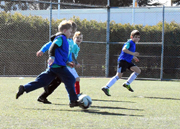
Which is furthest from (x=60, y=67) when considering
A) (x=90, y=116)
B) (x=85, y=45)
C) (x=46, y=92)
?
(x=85, y=45)

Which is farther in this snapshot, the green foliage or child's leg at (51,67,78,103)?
the green foliage

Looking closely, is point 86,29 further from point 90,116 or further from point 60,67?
point 90,116

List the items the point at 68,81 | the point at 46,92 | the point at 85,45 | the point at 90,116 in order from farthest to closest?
the point at 85,45
the point at 46,92
the point at 68,81
the point at 90,116

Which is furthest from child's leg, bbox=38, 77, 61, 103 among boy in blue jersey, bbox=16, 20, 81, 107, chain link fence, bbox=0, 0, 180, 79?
chain link fence, bbox=0, 0, 180, 79

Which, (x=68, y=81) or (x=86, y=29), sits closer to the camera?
(x=68, y=81)

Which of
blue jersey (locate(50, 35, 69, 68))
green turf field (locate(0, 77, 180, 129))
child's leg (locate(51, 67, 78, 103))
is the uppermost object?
blue jersey (locate(50, 35, 69, 68))

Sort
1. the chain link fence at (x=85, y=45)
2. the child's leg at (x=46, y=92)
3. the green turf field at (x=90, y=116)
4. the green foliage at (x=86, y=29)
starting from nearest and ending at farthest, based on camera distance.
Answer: the green turf field at (x=90, y=116), the child's leg at (x=46, y=92), the chain link fence at (x=85, y=45), the green foliage at (x=86, y=29)

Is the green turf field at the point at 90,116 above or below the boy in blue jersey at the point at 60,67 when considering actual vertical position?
below

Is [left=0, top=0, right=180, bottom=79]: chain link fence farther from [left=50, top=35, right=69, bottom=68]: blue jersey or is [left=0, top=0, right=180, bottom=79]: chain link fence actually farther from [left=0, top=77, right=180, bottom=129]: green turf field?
[left=50, top=35, right=69, bottom=68]: blue jersey

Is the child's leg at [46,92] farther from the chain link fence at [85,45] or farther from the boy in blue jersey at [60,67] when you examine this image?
the chain link fence at [85,45]

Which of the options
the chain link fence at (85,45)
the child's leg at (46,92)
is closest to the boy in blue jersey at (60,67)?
the child's leg at (46,92)

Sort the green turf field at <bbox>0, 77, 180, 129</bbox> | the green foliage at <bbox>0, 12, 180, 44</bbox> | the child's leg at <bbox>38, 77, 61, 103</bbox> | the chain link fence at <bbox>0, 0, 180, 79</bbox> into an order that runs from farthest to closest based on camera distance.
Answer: the green foliage at <bbox>0, 12, 180, 44</bbox> → the chain link fence at <bbox>0, 0, 180, 79</bbox> → the child's leg at <bbox>38, 77, 61, 103</bbox> → the green turf field at <bbox>0, 77, 180, 129</bbox>

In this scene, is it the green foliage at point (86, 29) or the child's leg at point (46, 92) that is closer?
the child's leg at point (46, 92)

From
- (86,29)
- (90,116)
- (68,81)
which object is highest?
(86,29)
